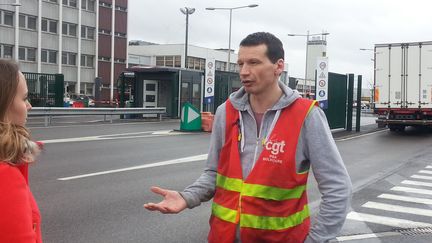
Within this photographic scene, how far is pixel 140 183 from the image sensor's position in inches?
361

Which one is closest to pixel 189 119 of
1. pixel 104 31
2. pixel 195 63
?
pixel 104 31

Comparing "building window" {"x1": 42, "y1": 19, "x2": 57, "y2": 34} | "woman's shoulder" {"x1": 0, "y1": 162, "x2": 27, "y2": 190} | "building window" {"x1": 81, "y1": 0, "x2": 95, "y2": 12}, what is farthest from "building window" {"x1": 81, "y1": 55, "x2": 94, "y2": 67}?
"woman's shoulder" {"x1": 0, "y1": 162, "x2": 27, "y2": 190}

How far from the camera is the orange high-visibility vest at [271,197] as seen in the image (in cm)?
251

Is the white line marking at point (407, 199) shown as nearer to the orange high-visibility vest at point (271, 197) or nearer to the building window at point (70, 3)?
the orange high-visibility vest at point (271, 197)

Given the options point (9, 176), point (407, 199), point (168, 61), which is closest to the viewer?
point (9, 176)

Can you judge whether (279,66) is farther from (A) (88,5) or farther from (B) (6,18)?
(A) (88,5)

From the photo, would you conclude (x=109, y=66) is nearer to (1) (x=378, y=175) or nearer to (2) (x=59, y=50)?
(2) (x=59, y=50)

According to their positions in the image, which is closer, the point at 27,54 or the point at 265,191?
the point at 265,191

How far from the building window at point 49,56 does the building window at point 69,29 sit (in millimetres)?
2768

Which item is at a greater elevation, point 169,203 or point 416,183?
point 169,203

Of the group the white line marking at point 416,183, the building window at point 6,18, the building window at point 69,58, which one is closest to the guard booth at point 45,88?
the white line marking at point 416,183

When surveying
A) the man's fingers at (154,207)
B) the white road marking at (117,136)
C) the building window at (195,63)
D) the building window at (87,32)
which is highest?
the building window at (87,32)

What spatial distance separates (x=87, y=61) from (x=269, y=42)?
198 feet

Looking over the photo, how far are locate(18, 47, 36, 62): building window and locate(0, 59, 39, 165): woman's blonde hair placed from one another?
181 ft
